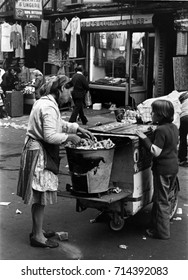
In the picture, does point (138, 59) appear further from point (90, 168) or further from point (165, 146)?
point (90, 168)

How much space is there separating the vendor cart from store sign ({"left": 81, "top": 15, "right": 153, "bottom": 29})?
387 inches

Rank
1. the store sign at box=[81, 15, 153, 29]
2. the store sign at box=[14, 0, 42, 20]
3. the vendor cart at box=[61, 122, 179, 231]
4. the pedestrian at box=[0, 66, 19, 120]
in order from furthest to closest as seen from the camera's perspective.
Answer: the pedestrian at box=[0, 66, 19, 120] → the store sign at box=[14, 0, 42, 20] → the store sign at box=[81, 15, 153, 29] → the vendor cart at box=[61, 122, 179, 231]

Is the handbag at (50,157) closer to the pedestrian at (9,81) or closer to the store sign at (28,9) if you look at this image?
the pedestrian at (9,81)

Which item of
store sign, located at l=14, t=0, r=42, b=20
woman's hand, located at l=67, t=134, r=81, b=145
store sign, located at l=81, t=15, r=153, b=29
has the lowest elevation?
woman's hand, located at l=67, t=134, r=81, b=145

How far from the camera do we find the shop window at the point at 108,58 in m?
16.9

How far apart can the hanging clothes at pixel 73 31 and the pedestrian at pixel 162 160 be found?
12385 millimetres

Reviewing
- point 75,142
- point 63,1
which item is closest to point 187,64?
point 63,1

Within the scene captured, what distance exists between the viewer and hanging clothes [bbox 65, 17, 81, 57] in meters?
17.0

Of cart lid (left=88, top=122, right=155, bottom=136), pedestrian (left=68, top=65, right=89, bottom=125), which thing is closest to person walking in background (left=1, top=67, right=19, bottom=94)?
pedestrian (left=68, top=65, right=89, bottom=125)

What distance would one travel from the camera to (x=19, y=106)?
1584cm

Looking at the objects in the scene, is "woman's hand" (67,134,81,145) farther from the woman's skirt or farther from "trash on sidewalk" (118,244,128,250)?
"trash on sidewalk" (118,244,128,250)

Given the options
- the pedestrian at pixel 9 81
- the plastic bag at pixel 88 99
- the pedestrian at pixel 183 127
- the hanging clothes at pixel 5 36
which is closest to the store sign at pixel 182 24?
the pedestrian at pixel 183 127

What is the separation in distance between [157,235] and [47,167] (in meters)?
1.53

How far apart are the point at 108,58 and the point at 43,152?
43.1 ft
